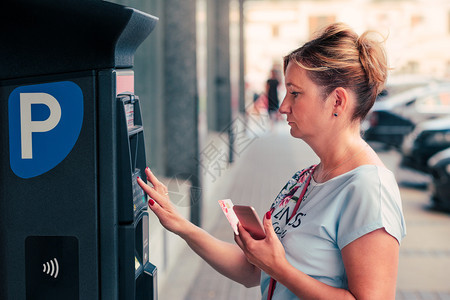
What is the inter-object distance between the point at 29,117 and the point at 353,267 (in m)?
1.08

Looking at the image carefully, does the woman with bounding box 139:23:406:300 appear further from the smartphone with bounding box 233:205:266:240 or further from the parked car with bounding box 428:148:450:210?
the parked car with bounding box 428:148:450:210

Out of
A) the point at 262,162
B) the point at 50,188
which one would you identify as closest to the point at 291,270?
the point at 50,188

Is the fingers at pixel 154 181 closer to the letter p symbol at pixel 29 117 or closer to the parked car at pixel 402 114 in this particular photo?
the letter p symbol at pixel 29 117

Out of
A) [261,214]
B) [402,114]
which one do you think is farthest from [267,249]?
[402,114]

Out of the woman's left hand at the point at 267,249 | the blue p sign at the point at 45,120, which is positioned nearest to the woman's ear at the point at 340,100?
the woman's left hand at the point at 267,249

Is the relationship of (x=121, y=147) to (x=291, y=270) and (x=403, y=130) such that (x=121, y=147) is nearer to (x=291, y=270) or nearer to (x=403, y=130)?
(x=291, y=270)

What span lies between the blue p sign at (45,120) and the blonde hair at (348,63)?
28.2 inches

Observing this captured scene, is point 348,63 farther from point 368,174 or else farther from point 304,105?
point 368,174

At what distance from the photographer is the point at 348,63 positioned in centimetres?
182

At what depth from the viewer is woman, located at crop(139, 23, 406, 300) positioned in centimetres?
167

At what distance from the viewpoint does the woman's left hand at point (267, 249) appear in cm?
172

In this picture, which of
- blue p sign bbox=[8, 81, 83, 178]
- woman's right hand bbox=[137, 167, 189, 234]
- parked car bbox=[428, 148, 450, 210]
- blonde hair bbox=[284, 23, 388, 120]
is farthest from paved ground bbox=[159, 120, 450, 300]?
blonde hair bbox=[284, 23, 388, 120]

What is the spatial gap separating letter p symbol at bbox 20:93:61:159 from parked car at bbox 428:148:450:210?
6.33 metres

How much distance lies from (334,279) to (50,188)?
93 cm
